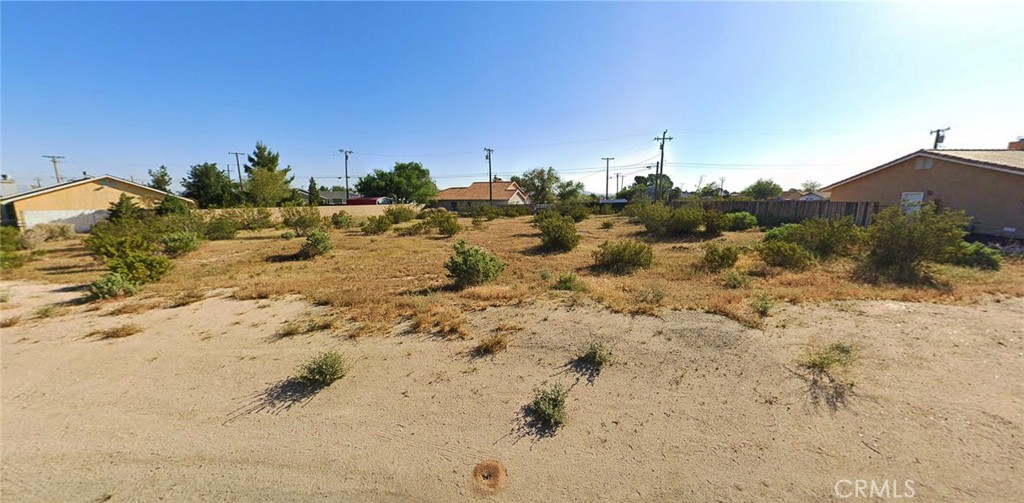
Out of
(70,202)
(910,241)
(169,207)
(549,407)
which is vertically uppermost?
(70,202)

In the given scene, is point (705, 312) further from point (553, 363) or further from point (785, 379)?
point (553, 363)

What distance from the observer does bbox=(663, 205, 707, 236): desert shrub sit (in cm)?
1628

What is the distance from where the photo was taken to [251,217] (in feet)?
76.3

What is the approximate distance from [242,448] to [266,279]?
23.6 feet

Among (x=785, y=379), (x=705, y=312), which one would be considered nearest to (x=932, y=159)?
(x=705, y=312)

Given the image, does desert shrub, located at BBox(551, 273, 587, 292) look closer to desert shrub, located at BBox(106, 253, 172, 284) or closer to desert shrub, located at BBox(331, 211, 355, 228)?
desert shrub, located at BBox(106, 253, 172, 284)

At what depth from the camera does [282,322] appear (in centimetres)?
560

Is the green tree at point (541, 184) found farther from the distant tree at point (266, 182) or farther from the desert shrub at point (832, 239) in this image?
the desert shrub at point (832, 239)

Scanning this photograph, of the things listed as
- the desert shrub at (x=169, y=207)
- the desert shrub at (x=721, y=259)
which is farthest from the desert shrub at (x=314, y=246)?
the desert shrub at (x=169, y=207)

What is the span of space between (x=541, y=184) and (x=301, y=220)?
3886 cm

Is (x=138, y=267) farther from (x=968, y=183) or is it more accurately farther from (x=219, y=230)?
(x=968, y=183)

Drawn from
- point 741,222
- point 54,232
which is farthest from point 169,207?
point 741,222

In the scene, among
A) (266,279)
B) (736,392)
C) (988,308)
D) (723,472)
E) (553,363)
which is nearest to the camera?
(723,472)

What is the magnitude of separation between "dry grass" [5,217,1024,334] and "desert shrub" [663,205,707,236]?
4304 mm
